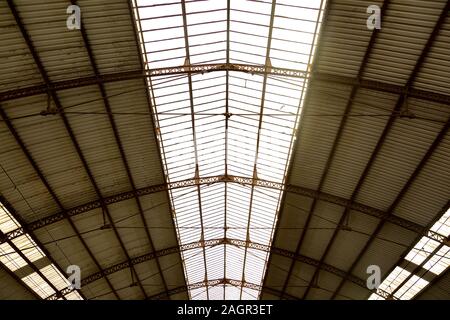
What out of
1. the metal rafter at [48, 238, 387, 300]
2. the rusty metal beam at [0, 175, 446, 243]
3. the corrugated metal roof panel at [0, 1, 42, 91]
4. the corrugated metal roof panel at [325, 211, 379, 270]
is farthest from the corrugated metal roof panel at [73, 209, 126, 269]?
the corrugated metal roof panel at [325, 211, 379, 270]

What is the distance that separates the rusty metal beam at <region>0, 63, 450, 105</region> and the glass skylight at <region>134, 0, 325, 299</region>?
0.46m

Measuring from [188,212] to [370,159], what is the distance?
1440 centimetres

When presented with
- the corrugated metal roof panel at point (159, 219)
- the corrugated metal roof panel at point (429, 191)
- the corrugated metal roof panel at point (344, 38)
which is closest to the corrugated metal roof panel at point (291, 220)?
the corrugated metal roof panel at point (429, 191)

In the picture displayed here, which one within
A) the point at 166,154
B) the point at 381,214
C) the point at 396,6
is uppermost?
the point at 166,154

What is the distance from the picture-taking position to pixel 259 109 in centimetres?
2425

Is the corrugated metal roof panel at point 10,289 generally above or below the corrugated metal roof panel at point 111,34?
below

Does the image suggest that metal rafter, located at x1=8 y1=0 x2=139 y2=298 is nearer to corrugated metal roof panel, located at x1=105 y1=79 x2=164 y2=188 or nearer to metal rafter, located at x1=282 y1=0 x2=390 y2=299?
corrugated metal roof panel, located at x1=105 y1=79 x2=164 y2=188

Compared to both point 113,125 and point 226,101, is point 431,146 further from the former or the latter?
point 113,125

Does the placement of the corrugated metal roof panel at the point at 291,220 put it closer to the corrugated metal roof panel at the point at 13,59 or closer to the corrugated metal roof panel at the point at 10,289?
the corrugated metal roof panel at the point at 13,59

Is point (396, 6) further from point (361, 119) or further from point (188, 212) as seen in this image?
point (188, 212)

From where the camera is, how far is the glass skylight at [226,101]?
1905 centimetres

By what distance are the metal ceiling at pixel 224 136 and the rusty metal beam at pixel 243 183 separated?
0.28 feet

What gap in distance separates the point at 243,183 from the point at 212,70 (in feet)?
33.1

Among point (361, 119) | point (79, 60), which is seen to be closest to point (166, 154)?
point (79, 60)
